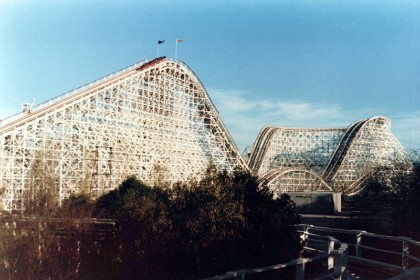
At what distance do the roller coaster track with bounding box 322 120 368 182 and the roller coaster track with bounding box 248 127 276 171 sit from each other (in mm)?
5282

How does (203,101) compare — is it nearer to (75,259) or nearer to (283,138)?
(283,138)

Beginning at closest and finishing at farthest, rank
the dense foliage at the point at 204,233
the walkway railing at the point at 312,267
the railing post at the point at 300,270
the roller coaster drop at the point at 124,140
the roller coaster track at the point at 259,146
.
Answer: the walkway railing at the point at 312,267 < the railing post at the point at 300,270 < the dense foliage at the point at 204,233 < the roller coaster drop at the point at 124,140 < the roller coaster track at the point at 259,146

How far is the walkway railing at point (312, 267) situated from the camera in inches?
128

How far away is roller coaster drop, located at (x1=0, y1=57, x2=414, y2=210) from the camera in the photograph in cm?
1509

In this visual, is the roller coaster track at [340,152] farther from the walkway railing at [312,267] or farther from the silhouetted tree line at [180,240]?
the silhouetted tree line at [180,240]

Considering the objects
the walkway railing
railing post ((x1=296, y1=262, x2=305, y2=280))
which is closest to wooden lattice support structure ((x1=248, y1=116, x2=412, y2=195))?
the walkway railing

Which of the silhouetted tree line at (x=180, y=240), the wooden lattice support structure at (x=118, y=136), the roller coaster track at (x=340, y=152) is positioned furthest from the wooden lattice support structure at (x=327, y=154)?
the silhouetted tree line at (x=180, y=240)

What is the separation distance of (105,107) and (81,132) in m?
2.03

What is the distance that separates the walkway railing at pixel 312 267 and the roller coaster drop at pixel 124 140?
539 centimetres

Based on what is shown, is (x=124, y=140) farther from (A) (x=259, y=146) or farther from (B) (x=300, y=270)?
(A) (x=259, y=146)

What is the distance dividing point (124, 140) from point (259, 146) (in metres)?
17.9

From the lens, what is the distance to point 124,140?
1973cm

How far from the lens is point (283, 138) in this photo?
37250mm

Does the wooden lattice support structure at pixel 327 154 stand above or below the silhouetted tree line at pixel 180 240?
above
